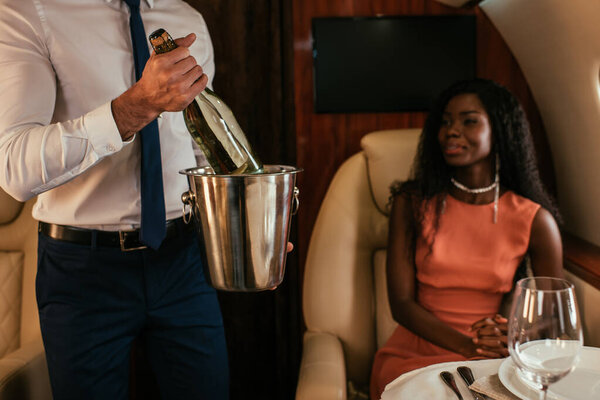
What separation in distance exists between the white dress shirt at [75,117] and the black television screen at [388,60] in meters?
0.83

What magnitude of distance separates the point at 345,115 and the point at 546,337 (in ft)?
5.18

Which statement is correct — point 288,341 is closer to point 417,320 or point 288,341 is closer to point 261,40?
point 417,320

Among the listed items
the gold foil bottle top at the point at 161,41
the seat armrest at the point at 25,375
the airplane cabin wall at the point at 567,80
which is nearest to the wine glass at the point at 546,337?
the gold foil bottle top at the point at 161,41

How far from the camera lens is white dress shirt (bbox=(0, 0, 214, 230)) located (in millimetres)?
1176

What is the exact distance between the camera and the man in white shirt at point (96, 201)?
119 centimetres

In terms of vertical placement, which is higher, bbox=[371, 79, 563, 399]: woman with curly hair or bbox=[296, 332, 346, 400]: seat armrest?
bbox=[371, 79, 563, 399]: woman with curly hair

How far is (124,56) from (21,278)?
3.58 feet

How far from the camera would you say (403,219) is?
1.88 meters

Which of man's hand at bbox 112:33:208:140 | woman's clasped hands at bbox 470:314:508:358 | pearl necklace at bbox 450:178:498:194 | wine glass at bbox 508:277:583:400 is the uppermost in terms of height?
man's hand at bbox 112:33:208:140

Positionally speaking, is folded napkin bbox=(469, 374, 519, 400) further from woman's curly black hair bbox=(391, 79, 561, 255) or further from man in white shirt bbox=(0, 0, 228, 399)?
woman's curly black hair bbox=(391, 79, 561, 255)

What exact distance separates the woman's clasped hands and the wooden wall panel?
3.40 ft

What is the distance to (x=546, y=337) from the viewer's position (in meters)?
0.85

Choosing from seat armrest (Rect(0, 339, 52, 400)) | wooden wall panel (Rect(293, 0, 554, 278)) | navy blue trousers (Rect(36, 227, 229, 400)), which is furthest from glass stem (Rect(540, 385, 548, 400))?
wooden wall panel (Rect(293, 0, 554, 278))

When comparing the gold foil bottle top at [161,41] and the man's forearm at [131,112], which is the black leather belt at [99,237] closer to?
the man's forearm at [131,112]
